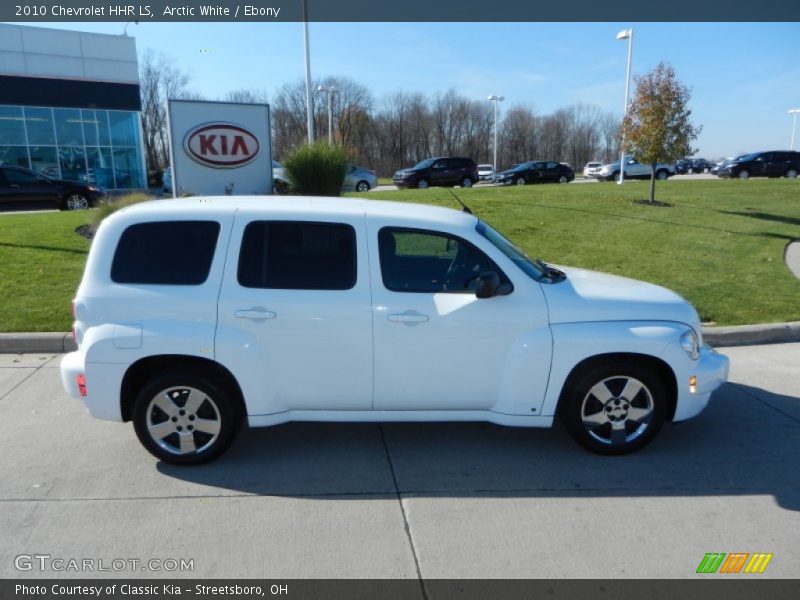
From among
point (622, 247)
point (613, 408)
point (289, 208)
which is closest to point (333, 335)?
point (289, 208)

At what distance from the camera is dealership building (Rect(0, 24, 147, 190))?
28703 mm

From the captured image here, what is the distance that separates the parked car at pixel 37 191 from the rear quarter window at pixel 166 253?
1583 centimetres

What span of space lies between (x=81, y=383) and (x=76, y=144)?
3241 centimetres

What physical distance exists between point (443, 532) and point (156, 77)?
2959 inches

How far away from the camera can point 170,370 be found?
3.91 meters

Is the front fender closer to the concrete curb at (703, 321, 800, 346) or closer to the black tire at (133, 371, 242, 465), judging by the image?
the black tire at (133, 371, 242, 465)

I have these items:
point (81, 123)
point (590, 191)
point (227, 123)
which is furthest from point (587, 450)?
point (81, 123)

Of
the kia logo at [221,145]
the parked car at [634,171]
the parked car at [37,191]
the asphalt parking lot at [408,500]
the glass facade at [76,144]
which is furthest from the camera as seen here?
the parked car at [634,171]

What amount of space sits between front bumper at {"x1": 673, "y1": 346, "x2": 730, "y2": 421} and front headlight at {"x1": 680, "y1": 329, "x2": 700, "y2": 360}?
0.16 ft

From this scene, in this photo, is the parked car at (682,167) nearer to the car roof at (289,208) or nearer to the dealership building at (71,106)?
the dealership building at (71,106)

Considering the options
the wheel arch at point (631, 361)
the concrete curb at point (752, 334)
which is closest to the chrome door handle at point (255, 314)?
the wheel arch at point (631, 361)

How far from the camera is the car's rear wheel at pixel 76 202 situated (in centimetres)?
1808

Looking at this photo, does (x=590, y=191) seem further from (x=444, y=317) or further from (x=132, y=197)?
(x=444, y=317)
